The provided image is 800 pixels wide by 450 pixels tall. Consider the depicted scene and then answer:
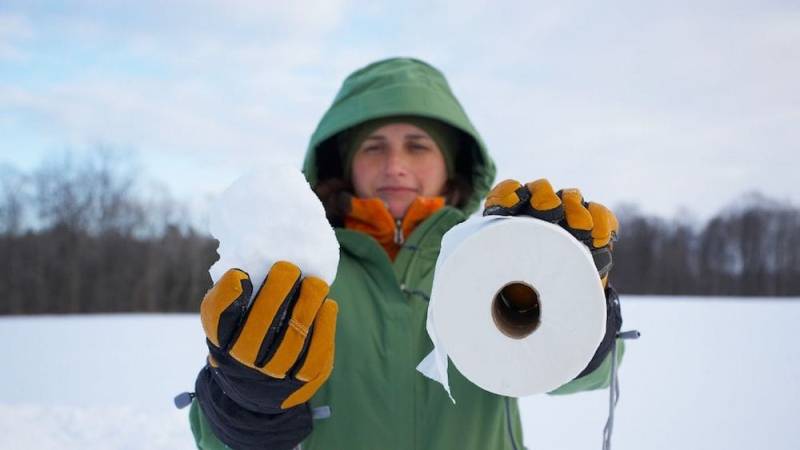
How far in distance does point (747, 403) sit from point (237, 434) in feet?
25.5

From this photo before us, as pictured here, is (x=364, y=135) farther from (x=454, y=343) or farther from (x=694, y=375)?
(x=694, y=375)

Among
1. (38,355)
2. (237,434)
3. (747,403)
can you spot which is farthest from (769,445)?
(38,355)

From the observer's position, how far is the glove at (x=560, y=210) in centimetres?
127

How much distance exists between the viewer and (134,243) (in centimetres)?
3669

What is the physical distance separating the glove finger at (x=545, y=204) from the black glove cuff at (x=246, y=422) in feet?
2.67

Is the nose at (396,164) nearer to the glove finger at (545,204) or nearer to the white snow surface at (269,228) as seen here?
the white snow surface at (269,228)

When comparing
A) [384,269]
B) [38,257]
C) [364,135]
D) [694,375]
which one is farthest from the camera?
[38,257]

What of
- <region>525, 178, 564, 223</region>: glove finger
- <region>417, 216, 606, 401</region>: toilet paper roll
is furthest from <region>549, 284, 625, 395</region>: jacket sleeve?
<region>525, 178, 564, 223</region>: glove finger

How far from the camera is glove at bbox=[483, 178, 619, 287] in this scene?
1272mm

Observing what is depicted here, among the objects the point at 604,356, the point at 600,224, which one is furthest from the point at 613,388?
the point at 600,224

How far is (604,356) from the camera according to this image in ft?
5.47

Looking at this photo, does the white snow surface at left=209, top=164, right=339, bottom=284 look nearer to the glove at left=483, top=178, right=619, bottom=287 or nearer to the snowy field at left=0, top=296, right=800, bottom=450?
the glove at left=483, top=178, right=619, bottom=287

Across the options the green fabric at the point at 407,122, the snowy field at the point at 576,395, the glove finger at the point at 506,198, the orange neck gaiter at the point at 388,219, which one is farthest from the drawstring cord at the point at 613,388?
the snowy field at the point at 576,395

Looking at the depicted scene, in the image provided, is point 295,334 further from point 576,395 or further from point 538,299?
point 576,395
